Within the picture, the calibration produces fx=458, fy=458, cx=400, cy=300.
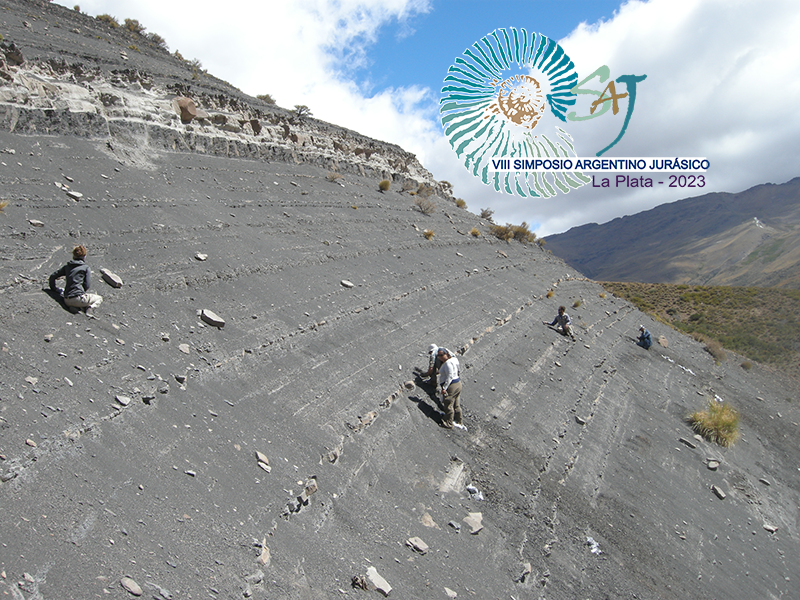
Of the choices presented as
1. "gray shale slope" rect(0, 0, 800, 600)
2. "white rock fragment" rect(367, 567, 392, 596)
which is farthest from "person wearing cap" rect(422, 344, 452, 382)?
"white rock fragment" rect(367, 567, 392, 596)

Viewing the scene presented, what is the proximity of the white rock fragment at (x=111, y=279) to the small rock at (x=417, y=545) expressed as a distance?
6.13 meters

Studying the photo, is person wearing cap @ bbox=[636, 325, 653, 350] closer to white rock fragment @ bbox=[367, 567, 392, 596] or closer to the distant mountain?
white rock fragment @ bbox=[367, 567, 392, 596]

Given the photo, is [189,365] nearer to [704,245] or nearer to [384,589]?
[384,589]

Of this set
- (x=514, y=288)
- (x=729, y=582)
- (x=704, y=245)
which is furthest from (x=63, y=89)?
(x=704, y=245)

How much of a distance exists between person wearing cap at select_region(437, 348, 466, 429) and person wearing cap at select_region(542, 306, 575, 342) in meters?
7.73

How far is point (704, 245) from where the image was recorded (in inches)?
6624

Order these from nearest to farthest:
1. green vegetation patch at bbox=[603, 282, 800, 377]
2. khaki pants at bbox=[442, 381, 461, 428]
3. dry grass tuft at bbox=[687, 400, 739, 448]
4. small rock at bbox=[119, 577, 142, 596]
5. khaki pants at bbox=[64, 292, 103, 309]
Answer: small rock at bbox=[119, 577, 142, 596]
khaki pants at bbox=[64, 292, 103, 309]
khaki pants at bbox=[442, 381, 461, 428]
dry grass tuft at bbox=[687, 400, 739, 448]
green vegetation patch at bbox=[603, 282, 800, 377]

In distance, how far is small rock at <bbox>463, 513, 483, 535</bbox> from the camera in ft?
20.0

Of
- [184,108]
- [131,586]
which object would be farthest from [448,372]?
[184,108]

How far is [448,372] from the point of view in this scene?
794cm

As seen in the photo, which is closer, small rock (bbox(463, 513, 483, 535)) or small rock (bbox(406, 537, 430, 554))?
small rock (bbox(406, 537, 430, 554))

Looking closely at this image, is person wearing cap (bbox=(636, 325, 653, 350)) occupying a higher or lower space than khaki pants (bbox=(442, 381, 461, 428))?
higher

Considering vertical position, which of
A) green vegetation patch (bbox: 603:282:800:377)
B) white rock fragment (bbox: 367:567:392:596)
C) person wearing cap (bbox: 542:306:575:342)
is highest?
green vegetation patch (bbox: 603:282:800:377)

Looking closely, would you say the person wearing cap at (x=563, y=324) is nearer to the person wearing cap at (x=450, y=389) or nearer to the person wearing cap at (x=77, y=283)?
the person wearing cap at (x=450, y=389)
